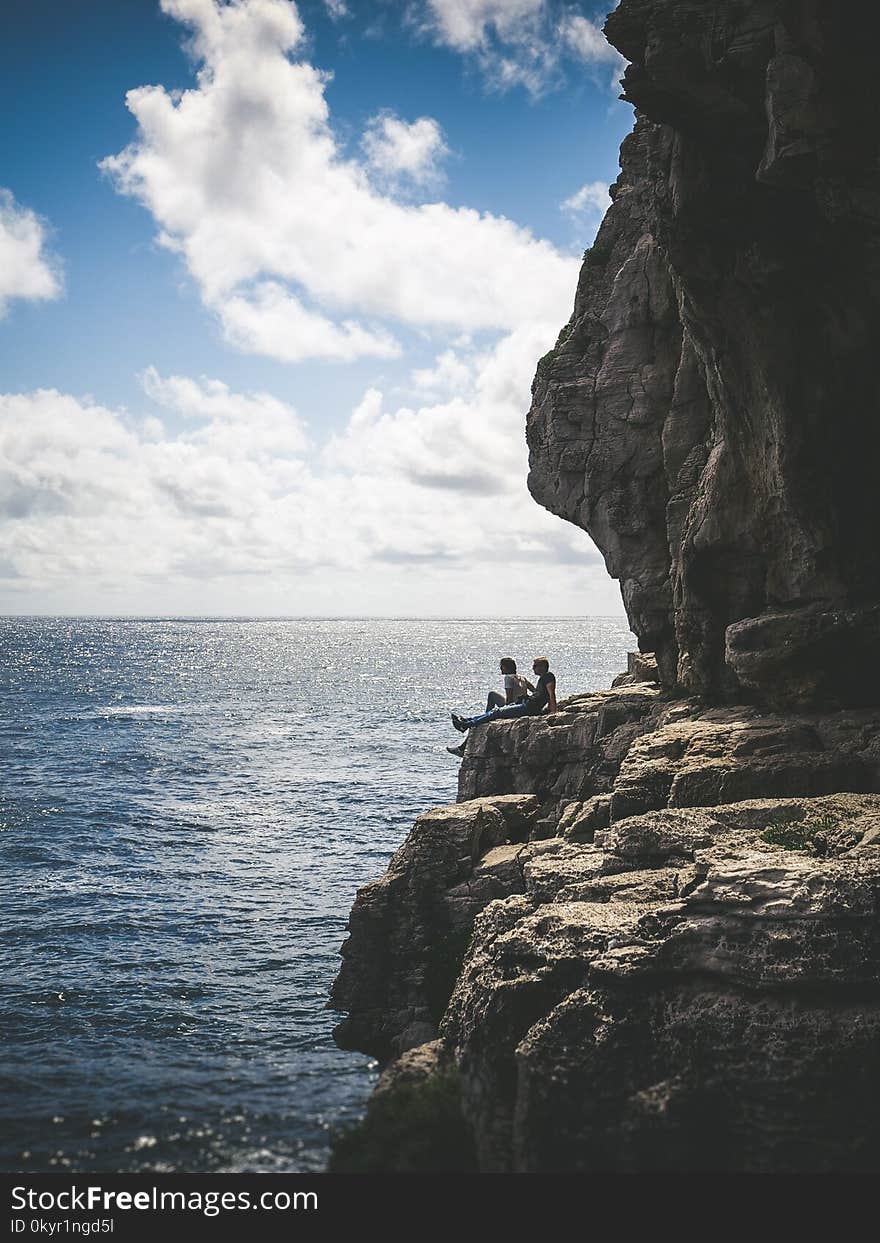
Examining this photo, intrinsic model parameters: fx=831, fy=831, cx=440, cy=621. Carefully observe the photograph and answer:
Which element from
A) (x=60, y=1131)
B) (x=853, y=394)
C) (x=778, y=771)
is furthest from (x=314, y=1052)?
(x=853, y=394)

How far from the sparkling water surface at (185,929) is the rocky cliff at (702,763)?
2895 millimetres

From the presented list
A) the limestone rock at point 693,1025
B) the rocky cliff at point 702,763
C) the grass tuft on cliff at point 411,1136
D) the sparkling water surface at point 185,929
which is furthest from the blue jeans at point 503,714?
the grass tuft on cliff at point 411,1136

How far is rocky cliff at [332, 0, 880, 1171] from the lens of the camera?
11102 mm

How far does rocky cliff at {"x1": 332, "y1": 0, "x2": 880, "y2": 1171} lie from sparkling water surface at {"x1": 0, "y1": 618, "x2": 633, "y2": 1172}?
2.90 meters

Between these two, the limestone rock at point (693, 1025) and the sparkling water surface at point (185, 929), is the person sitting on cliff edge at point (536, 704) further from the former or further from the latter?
the limestone rock at point (693, 1025)

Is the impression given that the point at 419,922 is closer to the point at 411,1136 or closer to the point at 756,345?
the point at 411,1136

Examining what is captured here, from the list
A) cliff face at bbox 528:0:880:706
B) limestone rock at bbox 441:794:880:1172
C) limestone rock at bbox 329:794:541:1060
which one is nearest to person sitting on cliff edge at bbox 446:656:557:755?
cliff face at bbox 528:0:880:706

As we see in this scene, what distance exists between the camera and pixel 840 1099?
10.7 metres

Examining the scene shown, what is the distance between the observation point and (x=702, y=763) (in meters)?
18.0

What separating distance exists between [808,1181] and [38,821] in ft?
136

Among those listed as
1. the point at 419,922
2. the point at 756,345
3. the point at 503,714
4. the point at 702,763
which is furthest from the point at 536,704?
the point at 756,345

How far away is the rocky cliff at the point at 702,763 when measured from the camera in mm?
11102

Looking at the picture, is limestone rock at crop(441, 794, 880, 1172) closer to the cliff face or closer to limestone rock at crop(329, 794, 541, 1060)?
limestone rock at crop(329, 794, 541, 1060)

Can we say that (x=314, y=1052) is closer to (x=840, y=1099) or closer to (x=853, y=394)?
(x=840, y=1099)
